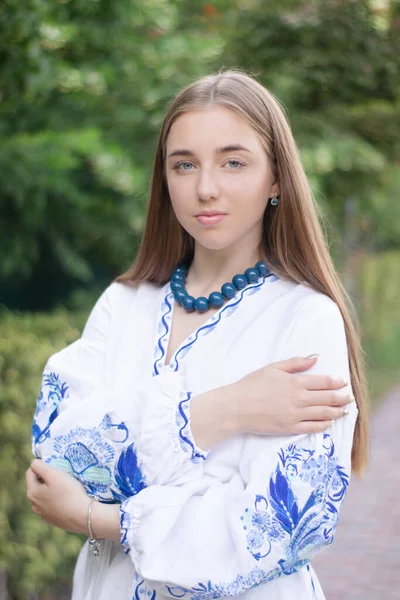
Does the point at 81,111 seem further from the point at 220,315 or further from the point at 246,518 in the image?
the point at 246,518

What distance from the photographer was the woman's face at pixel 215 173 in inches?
70.1

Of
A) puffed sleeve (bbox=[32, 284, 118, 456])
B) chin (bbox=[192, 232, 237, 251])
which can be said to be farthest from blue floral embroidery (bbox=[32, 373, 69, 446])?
chin (bbox=[192, 232, 237, 251])

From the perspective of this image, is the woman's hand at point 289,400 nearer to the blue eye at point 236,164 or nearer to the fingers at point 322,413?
the fingers at point 322,413

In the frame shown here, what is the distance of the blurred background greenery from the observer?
3729 mm

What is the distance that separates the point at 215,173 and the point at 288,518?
739 mm

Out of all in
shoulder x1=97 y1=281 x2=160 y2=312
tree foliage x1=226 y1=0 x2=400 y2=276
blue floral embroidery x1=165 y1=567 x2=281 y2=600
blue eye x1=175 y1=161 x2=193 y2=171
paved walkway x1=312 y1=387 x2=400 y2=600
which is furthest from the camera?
tree foliage x1=226 y1=0 x2=400 y2=276

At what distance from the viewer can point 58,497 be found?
1823mm

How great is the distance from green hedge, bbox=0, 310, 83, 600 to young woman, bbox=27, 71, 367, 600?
1721 millimetres

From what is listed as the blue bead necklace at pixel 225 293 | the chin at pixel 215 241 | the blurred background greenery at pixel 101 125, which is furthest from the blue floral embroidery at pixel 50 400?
the blurred background greenery at pixel 101 125

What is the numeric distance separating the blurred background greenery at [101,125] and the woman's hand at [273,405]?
1.64 m

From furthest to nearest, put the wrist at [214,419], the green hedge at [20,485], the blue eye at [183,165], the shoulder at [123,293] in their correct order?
the green hedge at [20,485] → the shoulder at [123,293] → the blue eye at [183,165] → the wrist at [214,419]

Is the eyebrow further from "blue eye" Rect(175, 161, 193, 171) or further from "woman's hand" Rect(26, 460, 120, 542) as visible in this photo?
"woman's hand" Rect(26, 460, 120, 542)

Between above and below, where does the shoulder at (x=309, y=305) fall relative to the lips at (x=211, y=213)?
below

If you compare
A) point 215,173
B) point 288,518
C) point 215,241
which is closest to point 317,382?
point 288,518
